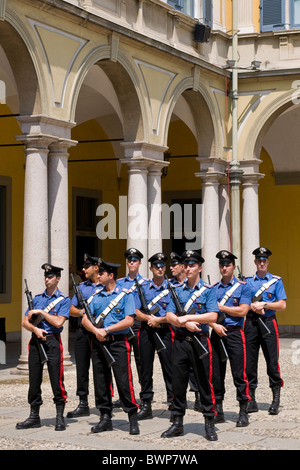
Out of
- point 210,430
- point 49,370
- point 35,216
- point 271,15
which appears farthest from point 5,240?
point 210,430

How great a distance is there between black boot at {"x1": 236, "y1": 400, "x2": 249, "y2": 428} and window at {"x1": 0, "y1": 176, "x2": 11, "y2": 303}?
10.4 m

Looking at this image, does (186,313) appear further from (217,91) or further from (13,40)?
(217,91)

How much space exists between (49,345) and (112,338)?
2.30 ft

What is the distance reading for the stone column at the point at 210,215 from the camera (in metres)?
18.2

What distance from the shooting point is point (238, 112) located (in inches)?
756

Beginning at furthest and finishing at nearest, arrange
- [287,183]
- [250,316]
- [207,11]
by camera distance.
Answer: [287,183]
[207,11]
[250,316]

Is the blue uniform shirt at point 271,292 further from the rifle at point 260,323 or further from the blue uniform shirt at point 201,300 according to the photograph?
the blue uniform shirt at point 201,300

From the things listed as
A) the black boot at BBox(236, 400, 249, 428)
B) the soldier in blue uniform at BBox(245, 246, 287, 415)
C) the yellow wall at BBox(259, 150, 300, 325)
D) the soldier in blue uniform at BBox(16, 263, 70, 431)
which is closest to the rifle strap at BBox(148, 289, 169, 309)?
the soldier in blue uniform at BBox(245, 246, 287, 415)

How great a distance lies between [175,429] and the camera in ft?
27.2

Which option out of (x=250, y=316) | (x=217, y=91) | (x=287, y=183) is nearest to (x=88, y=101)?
(x=217, y=91)

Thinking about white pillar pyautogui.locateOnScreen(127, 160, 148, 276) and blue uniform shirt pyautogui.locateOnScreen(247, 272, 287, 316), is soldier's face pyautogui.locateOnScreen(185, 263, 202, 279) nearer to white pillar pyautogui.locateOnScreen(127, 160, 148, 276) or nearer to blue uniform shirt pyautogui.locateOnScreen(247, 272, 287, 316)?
blue uniform shirt pyautogui.locateOnScreen(247, 272, 287, 316)

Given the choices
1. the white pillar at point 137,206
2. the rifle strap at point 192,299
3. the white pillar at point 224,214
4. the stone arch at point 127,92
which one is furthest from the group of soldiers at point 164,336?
the white pillar at point 224,214

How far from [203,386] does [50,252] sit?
569 centimetres

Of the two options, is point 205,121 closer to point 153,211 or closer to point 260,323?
point 153,211
